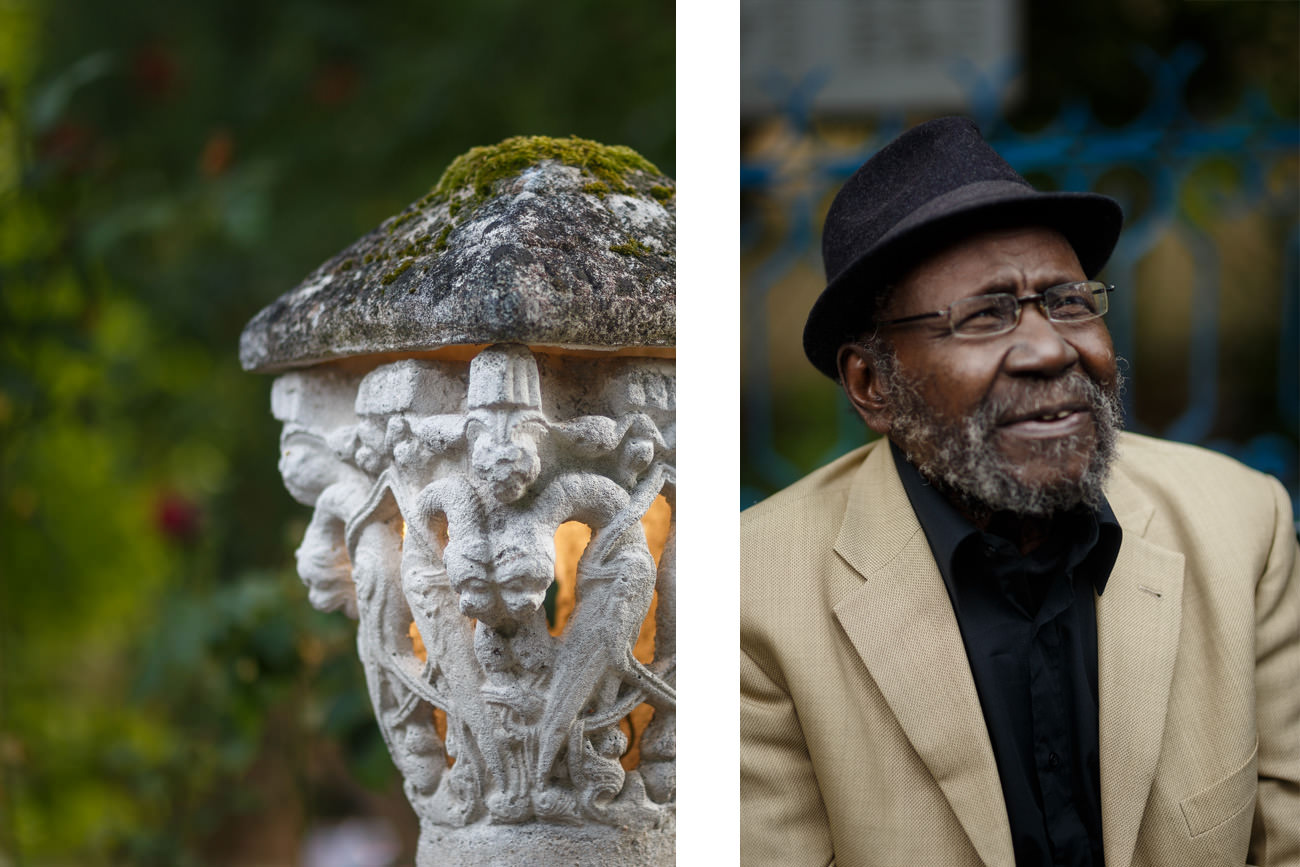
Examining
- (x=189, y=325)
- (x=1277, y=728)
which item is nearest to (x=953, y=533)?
(x=1277, y=728)

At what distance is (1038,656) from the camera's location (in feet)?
4.07

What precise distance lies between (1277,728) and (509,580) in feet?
3.05

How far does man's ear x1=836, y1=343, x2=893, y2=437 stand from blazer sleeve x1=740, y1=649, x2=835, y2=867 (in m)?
0.33

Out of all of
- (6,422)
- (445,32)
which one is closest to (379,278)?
(6,422)

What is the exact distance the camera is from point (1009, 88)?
7.91ft

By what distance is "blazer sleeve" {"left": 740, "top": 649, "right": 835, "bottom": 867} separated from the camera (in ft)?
4.17

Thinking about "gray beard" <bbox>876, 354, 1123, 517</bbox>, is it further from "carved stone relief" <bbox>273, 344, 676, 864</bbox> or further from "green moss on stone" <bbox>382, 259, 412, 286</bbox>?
"green moss on stone" <bbox>382, 259, 412, 286</bbox>

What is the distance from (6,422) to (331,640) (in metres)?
1.01

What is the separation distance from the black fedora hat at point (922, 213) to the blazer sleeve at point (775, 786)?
0.44m

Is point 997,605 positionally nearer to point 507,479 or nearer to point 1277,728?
point 1277,728

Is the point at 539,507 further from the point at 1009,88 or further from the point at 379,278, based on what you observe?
the point at 1009,88

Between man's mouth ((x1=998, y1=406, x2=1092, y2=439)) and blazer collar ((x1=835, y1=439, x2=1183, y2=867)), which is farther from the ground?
man's mouth ((x1=998, y1=406, x2=1092, y2=439))

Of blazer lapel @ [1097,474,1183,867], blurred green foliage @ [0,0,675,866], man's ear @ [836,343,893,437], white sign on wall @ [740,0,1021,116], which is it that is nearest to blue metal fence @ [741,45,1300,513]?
white sign on wall @ [740,0,1021,116]

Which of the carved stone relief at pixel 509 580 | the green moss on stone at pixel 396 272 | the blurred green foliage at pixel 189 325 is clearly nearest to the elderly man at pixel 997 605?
the carved stone relief at pixel 509 580
